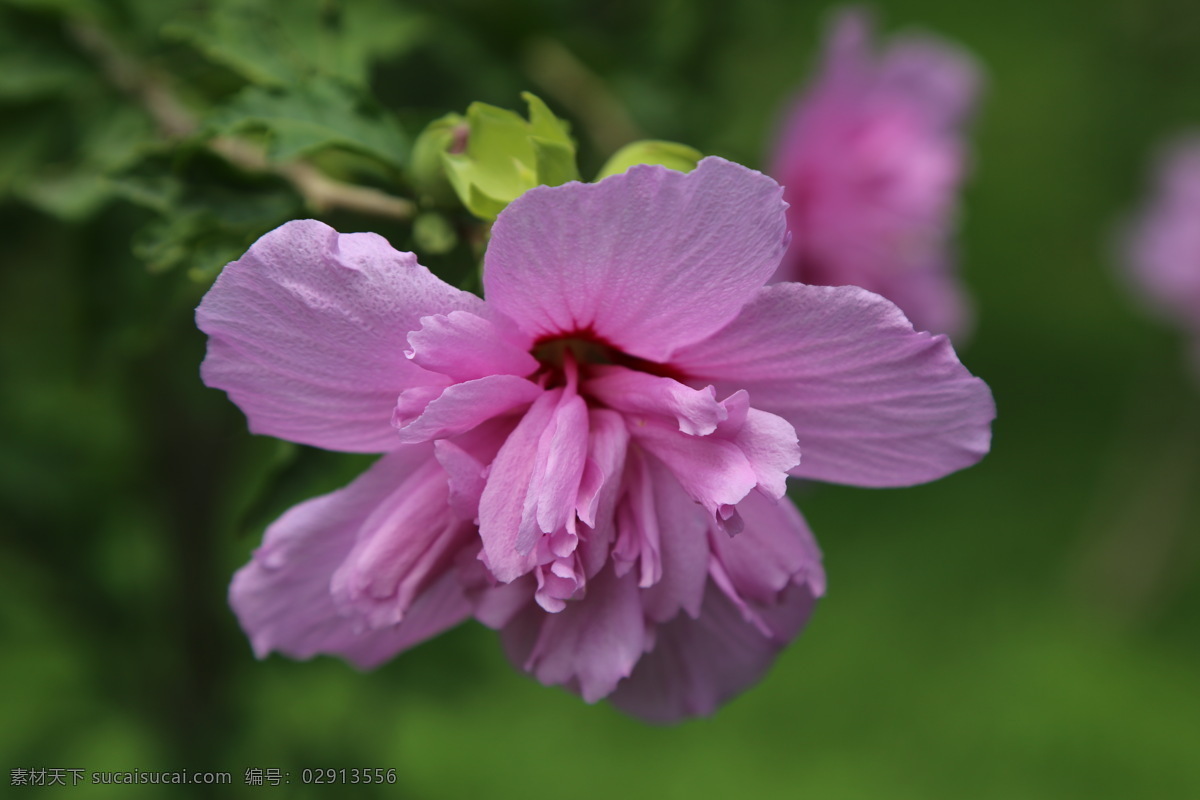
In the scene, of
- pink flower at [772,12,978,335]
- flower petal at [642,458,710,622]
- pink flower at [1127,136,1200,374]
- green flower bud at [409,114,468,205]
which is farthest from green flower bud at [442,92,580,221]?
pink flower at [1127,136,1200,374]

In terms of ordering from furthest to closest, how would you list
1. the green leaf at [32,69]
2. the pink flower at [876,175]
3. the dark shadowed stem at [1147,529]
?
1. the dark shadowed stem at [1147,529]
2. the pink flower at [876,175]
3. the green leaf at [32,69]

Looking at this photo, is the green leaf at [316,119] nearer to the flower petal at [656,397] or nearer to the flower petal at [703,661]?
the flower petal at [656,397]

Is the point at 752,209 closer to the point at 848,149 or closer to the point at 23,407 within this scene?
the point at 848,149

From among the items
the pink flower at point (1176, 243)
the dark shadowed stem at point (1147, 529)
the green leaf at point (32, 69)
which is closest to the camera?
the green leaf at point (32, 69)

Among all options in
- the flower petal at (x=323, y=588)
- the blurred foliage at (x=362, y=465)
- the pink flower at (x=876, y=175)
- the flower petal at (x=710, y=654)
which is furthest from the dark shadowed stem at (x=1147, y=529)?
the flower petal at (x=323, y=588)

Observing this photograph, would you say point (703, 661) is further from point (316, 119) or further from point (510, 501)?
point (316, 119)

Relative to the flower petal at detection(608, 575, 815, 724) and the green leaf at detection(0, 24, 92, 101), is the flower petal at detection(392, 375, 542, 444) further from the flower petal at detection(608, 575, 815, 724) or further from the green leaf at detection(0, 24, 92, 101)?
the green leaf at detection(0, 24, 92, 101)

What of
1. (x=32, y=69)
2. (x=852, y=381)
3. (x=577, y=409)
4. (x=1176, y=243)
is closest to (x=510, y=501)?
(x=577, y=409)
